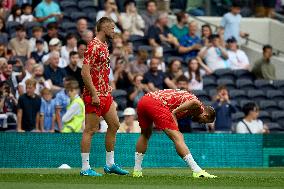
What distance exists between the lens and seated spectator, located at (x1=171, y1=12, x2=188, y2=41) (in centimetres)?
2941

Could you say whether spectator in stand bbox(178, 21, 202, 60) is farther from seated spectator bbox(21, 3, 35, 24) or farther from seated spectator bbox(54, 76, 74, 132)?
seated spectator bbox(54, 76, 74, 132)

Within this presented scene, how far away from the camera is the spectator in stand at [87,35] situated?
86.9ft

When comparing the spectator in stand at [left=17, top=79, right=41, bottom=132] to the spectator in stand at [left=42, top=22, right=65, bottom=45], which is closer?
the spectator in stand at [left=17, top=79, right=41, bottom=132]

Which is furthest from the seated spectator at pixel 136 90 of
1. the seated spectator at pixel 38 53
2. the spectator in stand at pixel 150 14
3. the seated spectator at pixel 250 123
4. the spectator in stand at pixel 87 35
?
the spectator in stand at pixel 150 14

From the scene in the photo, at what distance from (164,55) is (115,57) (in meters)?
2.75

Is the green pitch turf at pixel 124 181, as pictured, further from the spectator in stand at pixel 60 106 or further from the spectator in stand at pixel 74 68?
the spectator in stand at pixel 74 68

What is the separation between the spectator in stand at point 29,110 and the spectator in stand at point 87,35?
3.16 m

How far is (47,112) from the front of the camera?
23.7 meters

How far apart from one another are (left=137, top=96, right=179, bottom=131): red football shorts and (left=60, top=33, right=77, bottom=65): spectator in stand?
9.00m

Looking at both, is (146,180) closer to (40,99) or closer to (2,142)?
(2,142)

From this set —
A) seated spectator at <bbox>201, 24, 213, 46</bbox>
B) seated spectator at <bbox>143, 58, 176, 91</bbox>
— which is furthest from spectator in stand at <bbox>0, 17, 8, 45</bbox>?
seated spectator at <bbox>201, 24, 213, 46</bbox>

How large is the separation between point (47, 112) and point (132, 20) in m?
6.22

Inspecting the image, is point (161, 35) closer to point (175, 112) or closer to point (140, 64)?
point (140, 64)

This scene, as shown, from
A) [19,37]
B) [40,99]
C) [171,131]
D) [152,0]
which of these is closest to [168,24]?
[152,0]
